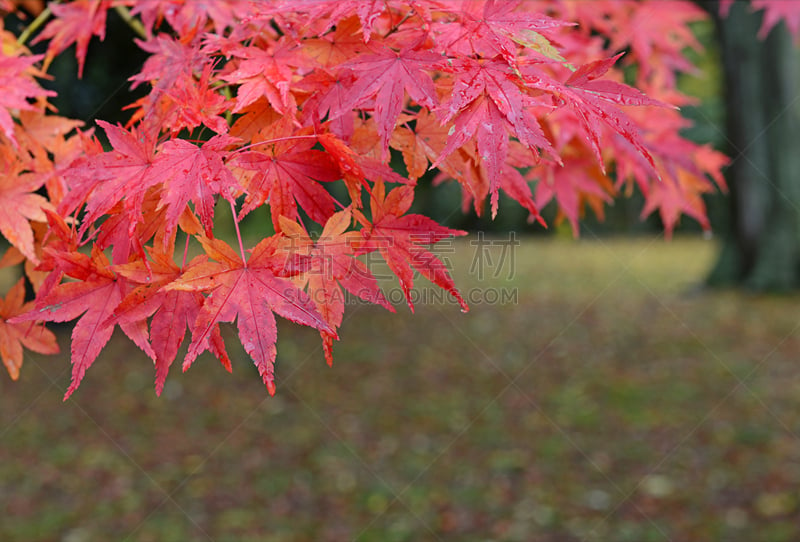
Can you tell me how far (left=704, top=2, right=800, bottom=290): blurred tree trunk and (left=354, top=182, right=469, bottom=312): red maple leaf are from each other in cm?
792

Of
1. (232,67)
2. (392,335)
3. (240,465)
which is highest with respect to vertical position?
(232,67)

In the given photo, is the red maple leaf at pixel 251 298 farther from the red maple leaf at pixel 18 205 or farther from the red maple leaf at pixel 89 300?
the red maple leaf at pixel 18 205

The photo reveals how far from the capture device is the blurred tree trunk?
308 inches

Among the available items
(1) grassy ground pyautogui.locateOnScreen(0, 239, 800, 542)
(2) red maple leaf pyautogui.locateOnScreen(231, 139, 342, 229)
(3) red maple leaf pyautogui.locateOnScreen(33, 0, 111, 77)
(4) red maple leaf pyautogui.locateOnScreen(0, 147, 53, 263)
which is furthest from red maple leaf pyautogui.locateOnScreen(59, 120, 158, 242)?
(1) grassy ground pyautogui.locateOnScreen(0, 239, 800, 542)

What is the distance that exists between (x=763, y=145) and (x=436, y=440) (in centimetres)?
623

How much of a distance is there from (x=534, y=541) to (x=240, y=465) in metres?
1.84

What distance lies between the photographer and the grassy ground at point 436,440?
341 centimetres

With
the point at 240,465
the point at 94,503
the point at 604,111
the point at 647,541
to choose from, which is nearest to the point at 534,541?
the point at 647,541

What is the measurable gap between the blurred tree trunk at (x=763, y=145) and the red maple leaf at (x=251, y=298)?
817 cm

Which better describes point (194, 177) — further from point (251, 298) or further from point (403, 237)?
point (403, 237)

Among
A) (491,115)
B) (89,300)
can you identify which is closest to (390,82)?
(491,115)

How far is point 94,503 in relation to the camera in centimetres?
367

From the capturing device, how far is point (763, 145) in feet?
26.4

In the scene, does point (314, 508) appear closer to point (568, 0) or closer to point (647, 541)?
point (647, 541)
